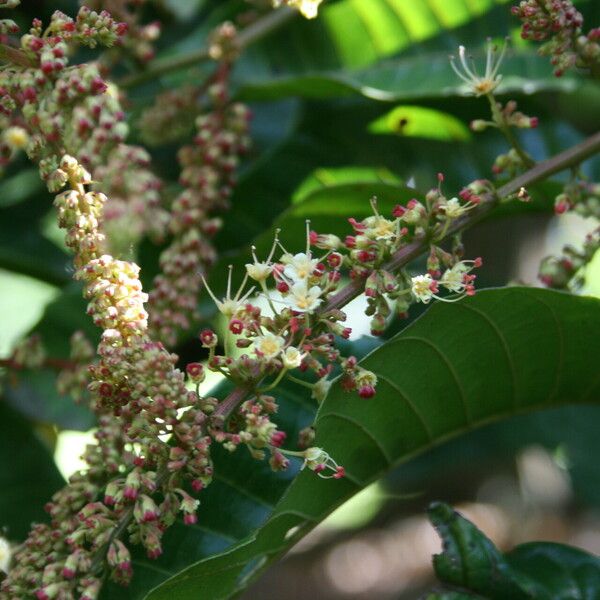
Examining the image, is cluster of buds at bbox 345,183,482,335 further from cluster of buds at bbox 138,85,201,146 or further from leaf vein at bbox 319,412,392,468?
cluster of buds at bbox 138,85,201,146

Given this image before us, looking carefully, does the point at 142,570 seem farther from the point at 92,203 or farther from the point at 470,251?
the point at 470,251

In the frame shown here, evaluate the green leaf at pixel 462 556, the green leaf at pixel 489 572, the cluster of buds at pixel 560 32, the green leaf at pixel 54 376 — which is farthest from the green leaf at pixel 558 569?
the green leaf at pixel 54 376

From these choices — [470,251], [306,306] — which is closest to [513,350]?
[306,306]

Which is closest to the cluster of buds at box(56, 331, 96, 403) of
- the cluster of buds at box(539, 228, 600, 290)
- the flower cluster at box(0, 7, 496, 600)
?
the flower cluster at box(0, 7, 496, 600)

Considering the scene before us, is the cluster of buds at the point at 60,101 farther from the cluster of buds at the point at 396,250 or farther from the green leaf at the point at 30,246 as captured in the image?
the green leaf at the point at 30,246

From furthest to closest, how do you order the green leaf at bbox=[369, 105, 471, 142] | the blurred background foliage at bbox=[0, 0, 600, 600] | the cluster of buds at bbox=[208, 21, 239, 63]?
the green leaf at bbox=[369, 105, 471, 142] < the blurred background foliage at bbox=[0, 0, 600, 600] < the cluster of buds at bbox=[208, 21, 239, 63]

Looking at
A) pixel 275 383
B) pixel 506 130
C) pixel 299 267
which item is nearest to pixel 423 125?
pixel 506 130
